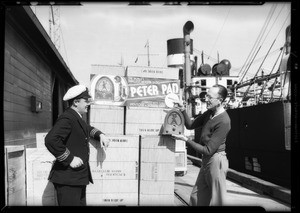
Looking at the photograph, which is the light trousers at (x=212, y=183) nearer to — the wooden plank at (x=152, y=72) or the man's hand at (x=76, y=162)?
the wooden plank at (x=152, y=72)

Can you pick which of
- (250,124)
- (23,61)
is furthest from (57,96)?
(250,124)

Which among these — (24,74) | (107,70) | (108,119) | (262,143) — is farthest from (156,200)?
(24,74)

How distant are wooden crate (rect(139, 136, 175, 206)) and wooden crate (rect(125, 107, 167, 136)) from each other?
1.05 feet

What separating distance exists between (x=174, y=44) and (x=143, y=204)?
65.0ft

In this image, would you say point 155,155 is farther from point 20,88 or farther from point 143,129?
point 20,88

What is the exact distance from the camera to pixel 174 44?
23.0 meters

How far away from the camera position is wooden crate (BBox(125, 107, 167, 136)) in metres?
4.61

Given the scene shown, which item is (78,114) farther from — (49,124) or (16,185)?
(49,124)

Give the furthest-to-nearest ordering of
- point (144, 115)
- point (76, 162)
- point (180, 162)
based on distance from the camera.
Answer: point (180, 162) → point (144, 115) → point (76, 162)

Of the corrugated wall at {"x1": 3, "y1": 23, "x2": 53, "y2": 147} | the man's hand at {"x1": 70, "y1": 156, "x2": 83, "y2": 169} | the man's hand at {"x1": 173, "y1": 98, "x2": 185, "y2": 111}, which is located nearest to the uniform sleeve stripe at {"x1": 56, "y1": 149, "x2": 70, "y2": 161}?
the man's hand at {"x1": 70, "y1": 156, "x2": 83, "y2": 169}

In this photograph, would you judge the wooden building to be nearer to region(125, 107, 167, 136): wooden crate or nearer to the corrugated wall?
the corrugated wall

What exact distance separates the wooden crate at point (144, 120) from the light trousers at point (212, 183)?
938mm

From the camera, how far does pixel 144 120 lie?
466cm

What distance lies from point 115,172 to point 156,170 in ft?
1.95
